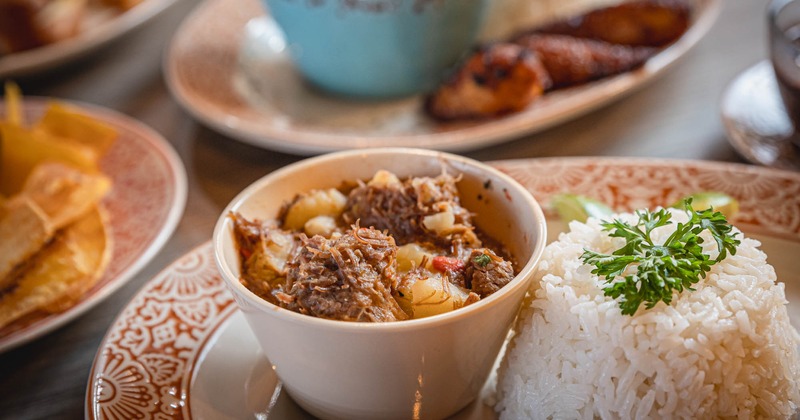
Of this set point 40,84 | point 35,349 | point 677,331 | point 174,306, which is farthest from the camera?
point 40,84

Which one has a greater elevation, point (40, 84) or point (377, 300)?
point (377, 300)

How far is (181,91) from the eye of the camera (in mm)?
2504

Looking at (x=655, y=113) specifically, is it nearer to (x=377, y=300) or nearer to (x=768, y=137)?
(x=768, y=137)

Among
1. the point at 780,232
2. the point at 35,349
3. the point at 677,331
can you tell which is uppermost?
the point at 677,331

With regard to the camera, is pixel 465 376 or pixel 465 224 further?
pixel 465 224

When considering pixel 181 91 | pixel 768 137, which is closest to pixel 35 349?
pixel 181 91

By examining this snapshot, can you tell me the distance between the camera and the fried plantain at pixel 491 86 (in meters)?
2.27

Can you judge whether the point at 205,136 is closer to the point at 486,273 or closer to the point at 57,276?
the point at 57,276

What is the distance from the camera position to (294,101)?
2709 millimetres

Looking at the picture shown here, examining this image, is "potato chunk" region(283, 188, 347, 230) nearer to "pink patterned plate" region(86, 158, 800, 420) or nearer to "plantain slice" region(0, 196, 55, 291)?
"pink patterned plate" region(86, 158, 800, 420)

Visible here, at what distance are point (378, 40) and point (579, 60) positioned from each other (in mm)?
679

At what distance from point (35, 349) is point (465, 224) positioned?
39.0 inches

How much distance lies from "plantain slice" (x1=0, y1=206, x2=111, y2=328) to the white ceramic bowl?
52 cm

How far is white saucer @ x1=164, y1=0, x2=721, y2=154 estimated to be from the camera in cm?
214
